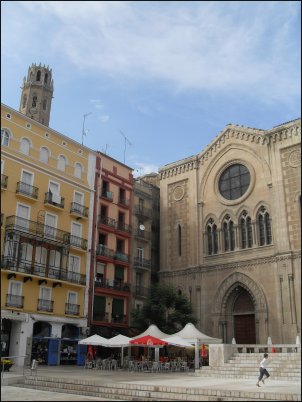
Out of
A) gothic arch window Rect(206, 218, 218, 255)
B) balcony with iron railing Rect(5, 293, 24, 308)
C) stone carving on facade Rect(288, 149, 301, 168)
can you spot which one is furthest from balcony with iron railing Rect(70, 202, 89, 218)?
stone carving on facade Rect(288, 149, 301, 168)

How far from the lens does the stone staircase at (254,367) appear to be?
22938 mm

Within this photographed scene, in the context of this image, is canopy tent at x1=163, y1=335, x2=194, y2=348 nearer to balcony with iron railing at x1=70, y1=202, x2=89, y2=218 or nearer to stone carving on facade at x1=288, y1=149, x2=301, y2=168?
balcony with iron railing at x1=70, y1=202, x2=89, y2=218

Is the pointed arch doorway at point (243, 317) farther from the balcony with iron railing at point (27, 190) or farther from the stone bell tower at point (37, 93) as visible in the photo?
the stone bell tower at point (37, 93)

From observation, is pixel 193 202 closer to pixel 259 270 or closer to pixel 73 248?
pixel 259 270

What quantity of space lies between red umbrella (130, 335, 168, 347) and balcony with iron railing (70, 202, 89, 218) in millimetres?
12888

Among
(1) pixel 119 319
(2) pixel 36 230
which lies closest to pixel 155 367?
(1) pixel 119 319

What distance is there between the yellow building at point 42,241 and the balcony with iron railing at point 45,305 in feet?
0.23

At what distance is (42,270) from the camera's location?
33.1 meters

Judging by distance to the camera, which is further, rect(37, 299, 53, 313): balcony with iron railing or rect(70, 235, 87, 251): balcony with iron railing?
rect(70, 235, 87, 251): balcony with iron railing

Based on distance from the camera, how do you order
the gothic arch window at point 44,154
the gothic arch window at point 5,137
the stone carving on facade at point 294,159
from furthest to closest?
the gothic arch window at point 44,154, the stone carving on facade at point 294,159, the gothic arch window at point 5,137

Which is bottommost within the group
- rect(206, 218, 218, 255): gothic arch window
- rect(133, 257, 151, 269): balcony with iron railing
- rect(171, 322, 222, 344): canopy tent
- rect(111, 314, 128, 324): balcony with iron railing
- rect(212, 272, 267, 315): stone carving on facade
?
rect(171, 322, 222, 344): canopy tent

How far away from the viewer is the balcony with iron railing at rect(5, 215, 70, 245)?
31547 mm

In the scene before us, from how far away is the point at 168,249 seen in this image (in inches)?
1700

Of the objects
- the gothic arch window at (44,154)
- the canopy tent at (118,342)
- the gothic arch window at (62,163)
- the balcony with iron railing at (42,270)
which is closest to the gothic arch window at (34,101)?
the gothic arch window at (62,163)
